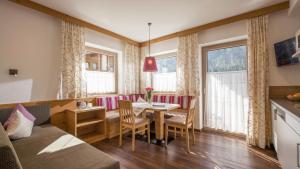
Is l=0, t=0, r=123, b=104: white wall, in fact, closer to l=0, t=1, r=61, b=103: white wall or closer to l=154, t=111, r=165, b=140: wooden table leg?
l=0, t=1, r=61, b=103: white wall

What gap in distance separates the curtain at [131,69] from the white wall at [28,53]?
1.85 m

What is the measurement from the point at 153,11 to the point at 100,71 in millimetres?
2138

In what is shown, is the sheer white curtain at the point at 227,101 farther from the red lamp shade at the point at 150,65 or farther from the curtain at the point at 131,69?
the curtain at the point at 131,69

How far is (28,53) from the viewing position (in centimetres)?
262

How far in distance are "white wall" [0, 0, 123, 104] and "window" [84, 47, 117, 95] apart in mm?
805

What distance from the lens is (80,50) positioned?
10.6 feet

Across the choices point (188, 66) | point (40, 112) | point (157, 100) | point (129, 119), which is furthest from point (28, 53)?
point (188, 66)

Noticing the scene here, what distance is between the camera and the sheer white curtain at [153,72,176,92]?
14.3 ft

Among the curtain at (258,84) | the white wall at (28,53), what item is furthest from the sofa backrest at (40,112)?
the curtain at (258,84)

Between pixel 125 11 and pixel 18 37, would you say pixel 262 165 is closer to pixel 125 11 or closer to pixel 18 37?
pixel 125 11

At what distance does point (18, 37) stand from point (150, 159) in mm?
3072

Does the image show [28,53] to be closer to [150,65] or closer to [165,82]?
[150,65]

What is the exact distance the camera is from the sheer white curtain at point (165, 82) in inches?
171

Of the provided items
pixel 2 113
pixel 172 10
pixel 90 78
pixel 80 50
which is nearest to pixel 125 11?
pixel 172 10
